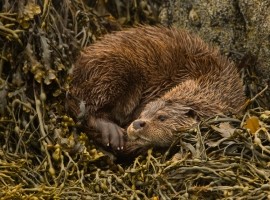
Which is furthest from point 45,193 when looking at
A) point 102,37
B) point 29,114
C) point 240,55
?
point 240,55

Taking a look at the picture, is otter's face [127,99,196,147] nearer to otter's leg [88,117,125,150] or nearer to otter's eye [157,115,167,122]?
otter's eye [157,115,167,122]

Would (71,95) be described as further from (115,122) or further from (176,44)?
(176,44)

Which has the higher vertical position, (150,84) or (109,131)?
(150,84)

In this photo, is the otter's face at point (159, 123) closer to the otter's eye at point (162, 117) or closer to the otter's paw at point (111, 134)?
the otter's eye at point (162, 117)

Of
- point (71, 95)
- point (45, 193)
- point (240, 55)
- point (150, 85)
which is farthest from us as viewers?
point (240, 55)

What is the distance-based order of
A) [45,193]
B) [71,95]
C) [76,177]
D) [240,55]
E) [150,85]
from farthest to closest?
[240,55] < [150,85] < [71,95] < [76,177] < [45,193]

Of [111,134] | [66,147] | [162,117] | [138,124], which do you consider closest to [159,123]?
[162,117]

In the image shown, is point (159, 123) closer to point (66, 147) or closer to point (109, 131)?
point (109, 131)
